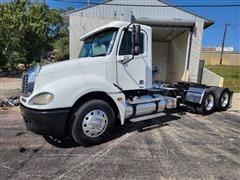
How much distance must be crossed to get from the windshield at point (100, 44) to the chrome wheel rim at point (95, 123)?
138cm

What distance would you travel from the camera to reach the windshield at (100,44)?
260 inches

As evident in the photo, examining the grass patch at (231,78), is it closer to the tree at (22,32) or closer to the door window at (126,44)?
the door window at (126,44)

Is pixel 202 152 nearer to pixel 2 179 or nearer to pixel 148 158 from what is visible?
pixel 148 158

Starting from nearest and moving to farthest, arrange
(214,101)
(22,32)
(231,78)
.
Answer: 1. (214,101)
2. (231,78)
3. (22,32)

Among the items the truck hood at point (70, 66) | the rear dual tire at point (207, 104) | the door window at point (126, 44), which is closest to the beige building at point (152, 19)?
the rear dual tire at point (207, 104)

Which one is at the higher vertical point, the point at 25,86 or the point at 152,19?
the point at 152,19

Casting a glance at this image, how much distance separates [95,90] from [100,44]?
1388 mm

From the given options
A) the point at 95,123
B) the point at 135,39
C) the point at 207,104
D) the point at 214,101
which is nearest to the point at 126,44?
the point at 135,39

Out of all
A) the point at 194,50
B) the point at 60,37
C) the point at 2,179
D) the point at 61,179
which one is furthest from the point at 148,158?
the point at 60,37

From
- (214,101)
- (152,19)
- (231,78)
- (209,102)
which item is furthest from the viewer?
(231,78)

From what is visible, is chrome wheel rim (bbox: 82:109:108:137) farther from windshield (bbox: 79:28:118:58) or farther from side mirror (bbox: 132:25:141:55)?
side mirror (bbox: 132:25:141:55)

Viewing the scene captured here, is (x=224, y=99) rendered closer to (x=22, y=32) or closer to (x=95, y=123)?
(x=95, y=123)

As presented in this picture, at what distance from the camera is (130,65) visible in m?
6.87

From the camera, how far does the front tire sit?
5.86 metres
